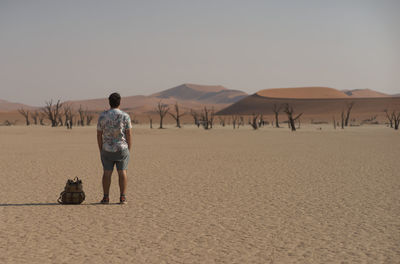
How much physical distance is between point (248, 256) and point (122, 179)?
3.49 metres

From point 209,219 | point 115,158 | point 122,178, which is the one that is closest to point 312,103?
point 122,178

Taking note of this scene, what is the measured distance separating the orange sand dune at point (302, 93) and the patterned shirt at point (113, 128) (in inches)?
6714

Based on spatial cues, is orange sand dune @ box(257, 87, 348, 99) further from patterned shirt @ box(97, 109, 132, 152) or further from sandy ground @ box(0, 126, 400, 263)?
patterned shirt @ box(97, 109, 132, 152)

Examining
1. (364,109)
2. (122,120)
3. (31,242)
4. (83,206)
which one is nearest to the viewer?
(31,242)

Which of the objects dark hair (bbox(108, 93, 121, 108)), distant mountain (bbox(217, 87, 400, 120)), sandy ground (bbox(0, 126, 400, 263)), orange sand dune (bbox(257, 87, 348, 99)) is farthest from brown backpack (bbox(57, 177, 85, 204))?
orange sand dune (bbox(257, 87, 348, 99))

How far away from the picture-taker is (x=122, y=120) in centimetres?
782

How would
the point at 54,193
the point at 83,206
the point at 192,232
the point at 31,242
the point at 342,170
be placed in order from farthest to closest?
the point at 342,170, the point at 54,193, the point at 83,206, the point at 192,232, the point at 31,242

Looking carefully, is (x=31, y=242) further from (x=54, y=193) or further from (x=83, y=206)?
(x=54, y=193)

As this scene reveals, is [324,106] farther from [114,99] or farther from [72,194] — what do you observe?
[114,99]

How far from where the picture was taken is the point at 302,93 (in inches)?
7347

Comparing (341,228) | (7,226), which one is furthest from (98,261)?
(341,228)

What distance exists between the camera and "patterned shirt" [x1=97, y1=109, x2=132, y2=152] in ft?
25.5

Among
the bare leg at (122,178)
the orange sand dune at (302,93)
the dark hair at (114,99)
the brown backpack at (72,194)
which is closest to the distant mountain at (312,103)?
the orange sand dune at (302,93)

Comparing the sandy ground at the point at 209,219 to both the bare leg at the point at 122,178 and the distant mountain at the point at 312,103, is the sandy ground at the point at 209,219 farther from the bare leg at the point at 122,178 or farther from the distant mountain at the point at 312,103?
the distant mountain at the point at 312,103
